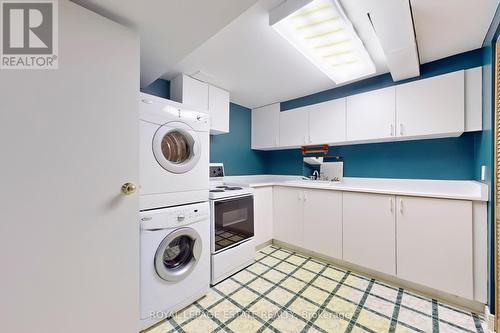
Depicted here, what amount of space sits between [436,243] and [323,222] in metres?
0.97

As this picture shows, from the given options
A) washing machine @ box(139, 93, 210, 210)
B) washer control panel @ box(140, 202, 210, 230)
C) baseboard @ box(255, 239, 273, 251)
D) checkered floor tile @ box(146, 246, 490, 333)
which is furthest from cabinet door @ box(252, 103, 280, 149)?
checkered floor tile @ box(146, 246, 490, 333)

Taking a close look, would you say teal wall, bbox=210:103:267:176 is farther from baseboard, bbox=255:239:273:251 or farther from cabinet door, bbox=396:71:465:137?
cabinet door, bbox=396:71:465:137

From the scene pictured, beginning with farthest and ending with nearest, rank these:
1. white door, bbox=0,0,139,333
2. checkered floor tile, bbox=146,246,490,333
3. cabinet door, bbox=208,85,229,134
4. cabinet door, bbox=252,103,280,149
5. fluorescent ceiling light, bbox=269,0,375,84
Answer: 1. cabinet door, bbox=252,103,280,149
2. cabinet door, bbox=208,85,229,134
3. checkered floor tile, bbox=146,246,490,333
4. fluorescent ceiling light, bbox=269,0,375,84
5. white door, bbox=0,0,139,333

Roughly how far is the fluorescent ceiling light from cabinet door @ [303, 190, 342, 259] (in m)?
1.33

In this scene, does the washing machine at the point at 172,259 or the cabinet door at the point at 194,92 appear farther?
the cabinet door at the point at 194,92

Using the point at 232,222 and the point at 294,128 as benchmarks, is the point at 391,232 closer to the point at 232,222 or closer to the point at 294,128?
the point at 232,222

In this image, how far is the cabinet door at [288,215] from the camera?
2.55 meters

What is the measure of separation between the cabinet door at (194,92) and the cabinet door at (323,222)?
1719mm

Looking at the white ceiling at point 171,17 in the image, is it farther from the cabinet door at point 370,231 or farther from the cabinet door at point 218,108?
the cabinet door at point 370,231

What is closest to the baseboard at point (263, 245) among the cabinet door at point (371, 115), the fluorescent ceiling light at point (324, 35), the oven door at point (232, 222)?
the oven door at point (232, 222)

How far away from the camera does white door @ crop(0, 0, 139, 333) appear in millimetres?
823

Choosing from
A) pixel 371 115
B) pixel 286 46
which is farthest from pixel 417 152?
pixel 286 46

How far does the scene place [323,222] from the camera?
91.8 inches

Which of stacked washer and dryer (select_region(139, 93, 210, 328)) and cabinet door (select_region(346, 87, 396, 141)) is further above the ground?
cabinet door (select_region(346, 87, 396, 141))
